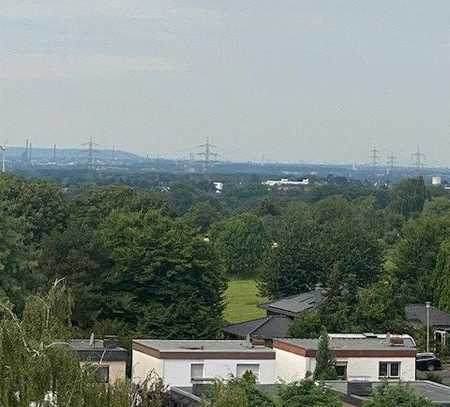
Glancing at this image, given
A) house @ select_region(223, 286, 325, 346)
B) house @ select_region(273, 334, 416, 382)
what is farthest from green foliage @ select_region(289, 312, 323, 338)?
house @ select_region(273, 334, 416, 382)

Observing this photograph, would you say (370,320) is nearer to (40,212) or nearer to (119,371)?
(119,371)

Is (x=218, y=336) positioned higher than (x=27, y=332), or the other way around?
(x=27, y=332)

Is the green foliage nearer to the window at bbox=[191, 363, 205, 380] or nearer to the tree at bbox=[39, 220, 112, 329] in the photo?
the tree at bbox=[39, 220, 112, 329]

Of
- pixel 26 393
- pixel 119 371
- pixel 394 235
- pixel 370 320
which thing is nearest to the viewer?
pixel 26 393

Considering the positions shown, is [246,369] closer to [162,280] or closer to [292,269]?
[162,280]

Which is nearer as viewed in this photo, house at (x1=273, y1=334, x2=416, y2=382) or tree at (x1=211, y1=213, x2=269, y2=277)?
house at (x1=273, y1=334, x2=416, y2=382)

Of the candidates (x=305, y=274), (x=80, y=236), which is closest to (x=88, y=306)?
(x=80, y=236)

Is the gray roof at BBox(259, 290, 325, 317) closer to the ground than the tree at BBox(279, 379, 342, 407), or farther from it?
closer to the ground
